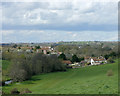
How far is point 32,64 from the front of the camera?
4828cm

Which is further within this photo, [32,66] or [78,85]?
[32,66]

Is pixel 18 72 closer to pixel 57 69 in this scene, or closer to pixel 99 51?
pixel 57 69

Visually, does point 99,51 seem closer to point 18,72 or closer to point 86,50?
point 86,50

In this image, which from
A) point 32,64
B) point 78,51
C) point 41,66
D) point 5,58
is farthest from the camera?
point 78,51

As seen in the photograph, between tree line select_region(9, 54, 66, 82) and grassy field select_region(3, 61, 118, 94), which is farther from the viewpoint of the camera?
tree line select_region(9, 54, 66, 82)

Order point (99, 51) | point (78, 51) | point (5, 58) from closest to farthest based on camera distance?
point (5, 58) < point (99, 51) < point (78, 51)

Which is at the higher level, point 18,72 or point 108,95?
point 108,95

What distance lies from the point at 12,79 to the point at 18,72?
224cm

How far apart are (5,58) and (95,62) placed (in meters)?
30.9

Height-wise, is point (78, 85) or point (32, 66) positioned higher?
point (78, 85)

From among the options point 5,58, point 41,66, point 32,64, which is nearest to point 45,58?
point 41,66

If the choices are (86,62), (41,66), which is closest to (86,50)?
(86,62)

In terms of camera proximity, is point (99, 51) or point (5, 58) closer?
point (5, 58)

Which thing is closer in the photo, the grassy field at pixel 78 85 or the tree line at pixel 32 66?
the grassy field at pixel 78 85
